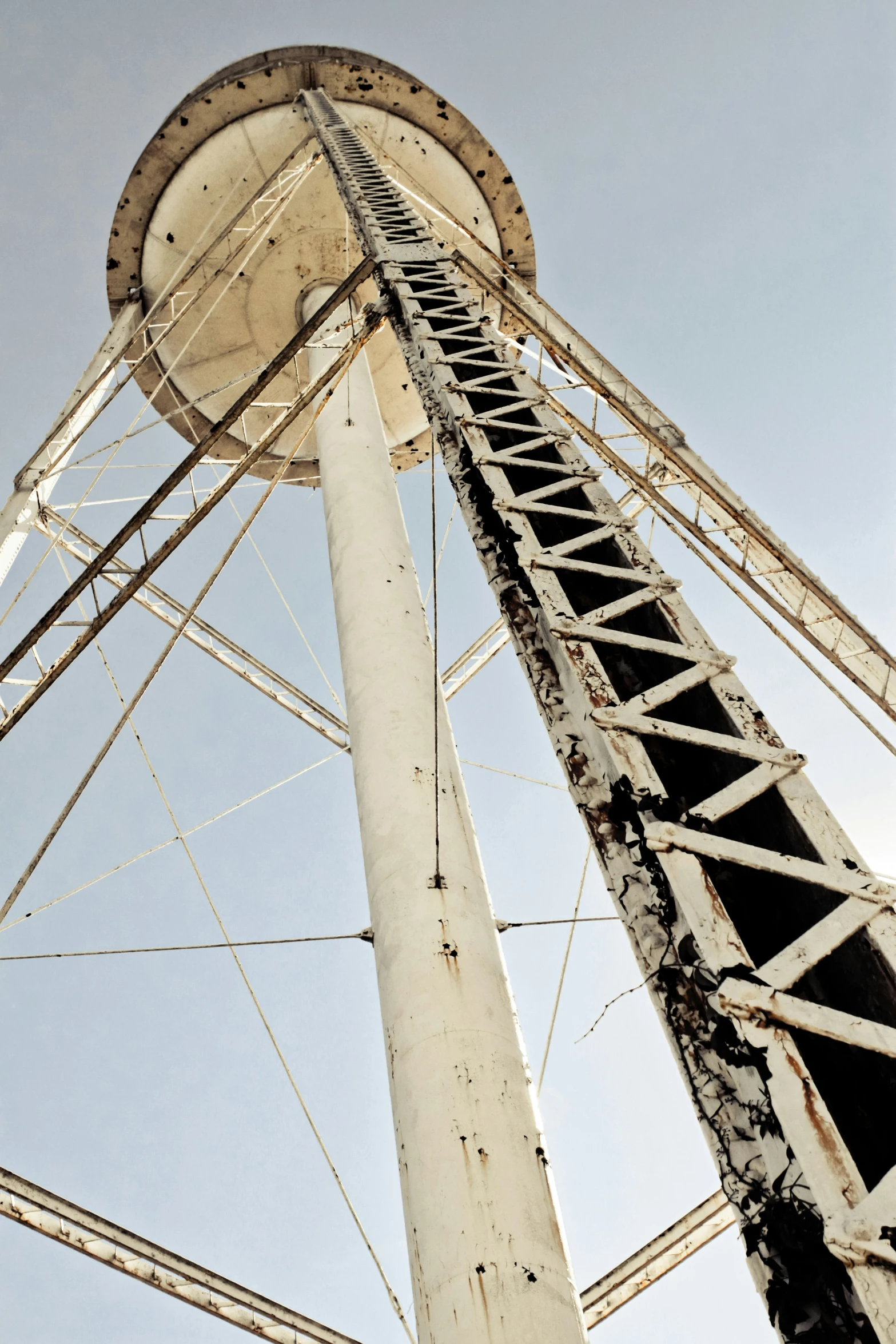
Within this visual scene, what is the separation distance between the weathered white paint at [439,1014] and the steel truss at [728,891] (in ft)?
7.26

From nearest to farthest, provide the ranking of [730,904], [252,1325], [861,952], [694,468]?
[861,952] → [730,904] → [694,468] → [252,1325]

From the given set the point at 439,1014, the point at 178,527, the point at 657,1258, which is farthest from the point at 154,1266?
the point at 178,527

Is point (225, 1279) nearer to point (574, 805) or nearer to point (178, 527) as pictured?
point (178, 527)

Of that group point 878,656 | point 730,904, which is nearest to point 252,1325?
point 878,656

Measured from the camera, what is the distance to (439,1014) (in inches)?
177

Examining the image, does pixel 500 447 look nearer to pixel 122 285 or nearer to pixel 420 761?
pixel 420 761

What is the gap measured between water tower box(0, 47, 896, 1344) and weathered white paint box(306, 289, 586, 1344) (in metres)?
0.01

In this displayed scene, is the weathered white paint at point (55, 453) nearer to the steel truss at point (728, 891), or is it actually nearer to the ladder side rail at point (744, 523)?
the ladder side rail at point (744, 523)

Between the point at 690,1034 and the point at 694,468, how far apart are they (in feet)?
16.3

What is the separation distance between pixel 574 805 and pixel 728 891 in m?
0.45

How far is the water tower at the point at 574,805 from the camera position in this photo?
178 cm

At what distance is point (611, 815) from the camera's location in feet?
7.72

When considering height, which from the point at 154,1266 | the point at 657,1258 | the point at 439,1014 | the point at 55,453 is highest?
the point at 55,453

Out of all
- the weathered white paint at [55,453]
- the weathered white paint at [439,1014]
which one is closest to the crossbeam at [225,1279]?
the weathered white paint at [439,1014]
